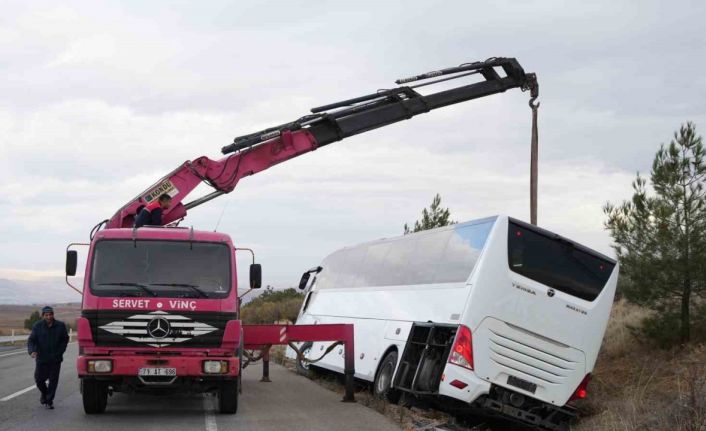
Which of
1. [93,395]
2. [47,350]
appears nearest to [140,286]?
[93,395]

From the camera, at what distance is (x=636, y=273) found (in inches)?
680

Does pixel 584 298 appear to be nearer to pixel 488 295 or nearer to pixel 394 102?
pixel 488 295

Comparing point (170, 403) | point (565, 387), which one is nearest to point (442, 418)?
point (565, 387)

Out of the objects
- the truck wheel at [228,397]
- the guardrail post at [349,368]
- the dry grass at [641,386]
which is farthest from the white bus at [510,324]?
the truck wheel at [228,397]

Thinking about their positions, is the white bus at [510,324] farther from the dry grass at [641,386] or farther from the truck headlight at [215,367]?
the truck headlight at [215,367]

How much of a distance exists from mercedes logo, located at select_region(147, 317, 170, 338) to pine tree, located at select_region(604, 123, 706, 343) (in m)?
9.62

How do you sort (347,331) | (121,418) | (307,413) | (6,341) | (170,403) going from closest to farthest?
(121,418) < (307,413) < (170,403) < (347,331) < (6,341)

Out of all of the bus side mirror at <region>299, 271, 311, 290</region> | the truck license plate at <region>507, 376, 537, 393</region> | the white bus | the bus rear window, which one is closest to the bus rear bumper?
the white bus

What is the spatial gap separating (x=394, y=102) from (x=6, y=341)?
3858 centimetres

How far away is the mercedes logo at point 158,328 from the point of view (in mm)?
12188

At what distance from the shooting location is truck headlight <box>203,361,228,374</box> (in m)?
Result: 12.2

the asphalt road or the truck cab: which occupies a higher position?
the truck cab

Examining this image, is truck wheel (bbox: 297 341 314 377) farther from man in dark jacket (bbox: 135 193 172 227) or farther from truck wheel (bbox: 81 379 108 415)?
truck wheel (bbox: 81 379 108 415)

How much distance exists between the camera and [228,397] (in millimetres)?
12906
